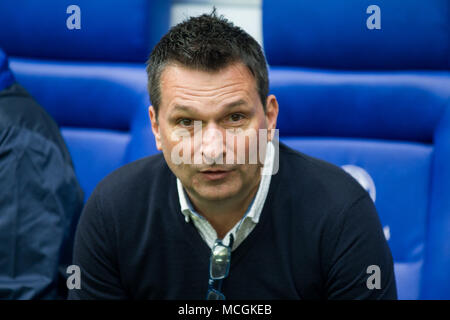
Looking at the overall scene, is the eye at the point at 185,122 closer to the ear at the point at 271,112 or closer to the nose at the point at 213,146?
the nose at the point at 213,146

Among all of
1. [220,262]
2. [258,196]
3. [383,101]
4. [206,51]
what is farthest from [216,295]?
[383,101]

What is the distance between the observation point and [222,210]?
1071mm

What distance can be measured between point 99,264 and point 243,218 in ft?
0.95

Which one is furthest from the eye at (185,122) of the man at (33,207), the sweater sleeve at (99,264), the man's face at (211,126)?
the man at (33,207)

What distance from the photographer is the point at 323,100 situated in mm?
1438

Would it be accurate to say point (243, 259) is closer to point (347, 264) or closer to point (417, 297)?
point (347, 264)

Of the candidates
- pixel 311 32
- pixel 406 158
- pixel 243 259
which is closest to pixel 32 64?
pixel 311 32

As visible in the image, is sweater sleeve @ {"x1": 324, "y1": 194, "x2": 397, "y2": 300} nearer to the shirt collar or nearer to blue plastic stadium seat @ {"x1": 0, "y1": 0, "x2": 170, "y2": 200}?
the shirt collar

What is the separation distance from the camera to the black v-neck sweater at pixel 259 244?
102cm

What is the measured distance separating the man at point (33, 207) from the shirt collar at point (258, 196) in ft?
1.14

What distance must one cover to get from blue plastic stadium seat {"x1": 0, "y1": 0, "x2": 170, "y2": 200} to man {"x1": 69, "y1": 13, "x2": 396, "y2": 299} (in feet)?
1.53

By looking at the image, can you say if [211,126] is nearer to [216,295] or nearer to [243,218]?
[243,218]

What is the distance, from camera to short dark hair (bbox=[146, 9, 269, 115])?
1002 mm
